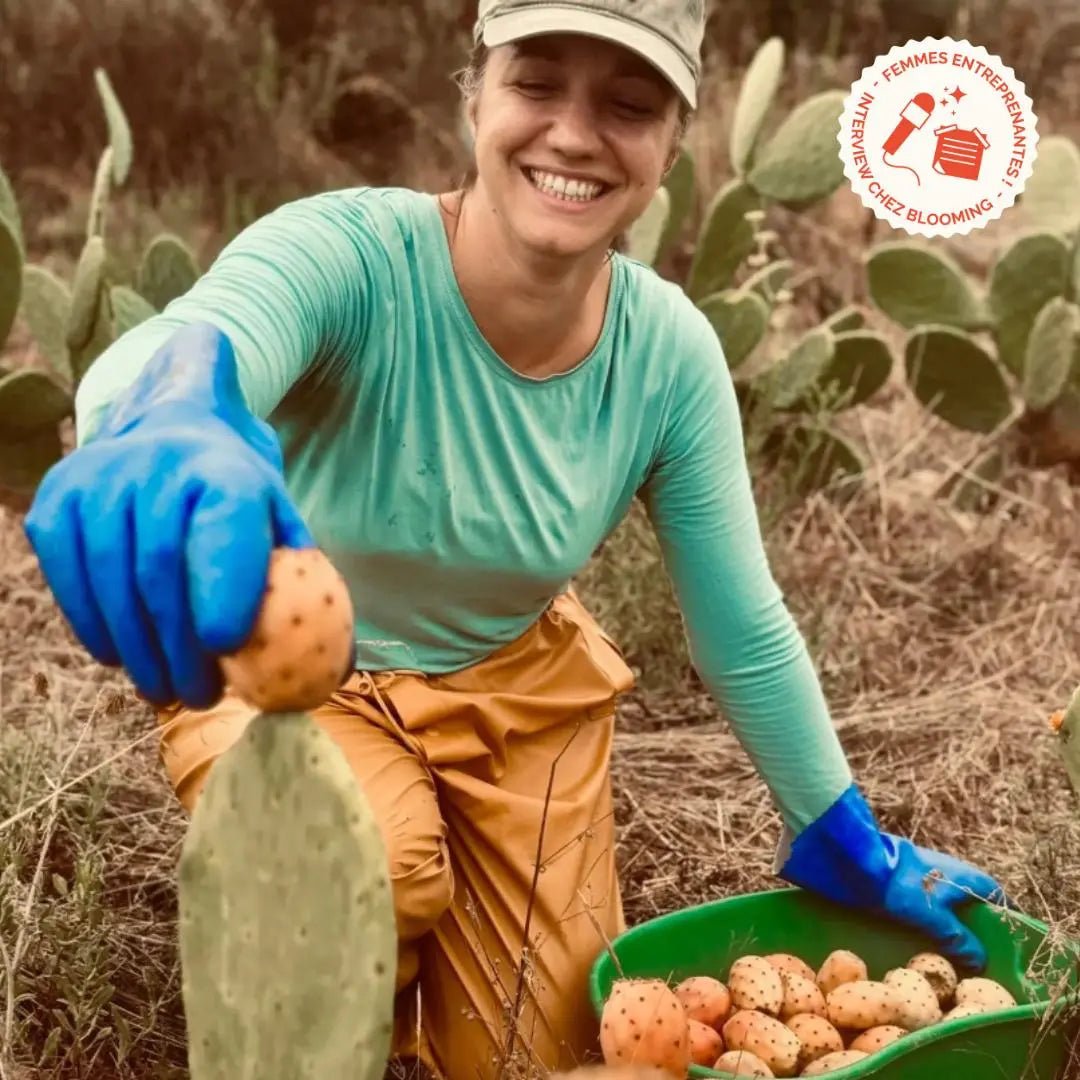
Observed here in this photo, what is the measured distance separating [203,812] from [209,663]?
0.09 metres

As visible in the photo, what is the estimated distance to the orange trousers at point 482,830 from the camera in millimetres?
1410

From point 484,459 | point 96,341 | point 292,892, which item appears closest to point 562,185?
point 484,459

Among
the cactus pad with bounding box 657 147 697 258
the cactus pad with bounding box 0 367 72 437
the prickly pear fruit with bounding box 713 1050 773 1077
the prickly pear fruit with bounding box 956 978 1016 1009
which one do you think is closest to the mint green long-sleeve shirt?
the prickly pear fruit with bounding box 956 978 1016 1009

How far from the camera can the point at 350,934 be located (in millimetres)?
817

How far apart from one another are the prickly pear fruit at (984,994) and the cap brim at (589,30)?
857mm

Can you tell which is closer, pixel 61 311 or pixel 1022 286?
pixel 61 311

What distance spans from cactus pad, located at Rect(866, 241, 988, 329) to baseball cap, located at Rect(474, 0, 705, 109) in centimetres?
149

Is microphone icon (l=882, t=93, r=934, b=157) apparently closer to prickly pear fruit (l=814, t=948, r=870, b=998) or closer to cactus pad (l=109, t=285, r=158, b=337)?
prickly pear fruit (l=814, t=948, r=870, b=998)

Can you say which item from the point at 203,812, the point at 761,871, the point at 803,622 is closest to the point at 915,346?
the point at 803,622

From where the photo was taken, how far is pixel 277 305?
3.84ft

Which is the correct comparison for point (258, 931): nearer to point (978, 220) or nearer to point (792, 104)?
point (978, 220)

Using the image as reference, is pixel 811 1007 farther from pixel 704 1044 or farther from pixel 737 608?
pixel 737 608

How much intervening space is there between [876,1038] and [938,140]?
90 centimetres

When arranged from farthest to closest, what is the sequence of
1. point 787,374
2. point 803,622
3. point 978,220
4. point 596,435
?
point 787,374, point 803,622, point 978,220, point 596,435
